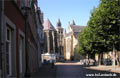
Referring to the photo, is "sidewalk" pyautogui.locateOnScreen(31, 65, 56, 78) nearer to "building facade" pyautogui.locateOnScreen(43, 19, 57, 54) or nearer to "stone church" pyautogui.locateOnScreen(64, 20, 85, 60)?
"building facade" pyautogui.locateOnScreen(43, 19, 57, 54)

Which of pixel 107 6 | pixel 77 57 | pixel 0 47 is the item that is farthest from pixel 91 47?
pixel 77 57

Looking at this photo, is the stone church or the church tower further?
the church tower

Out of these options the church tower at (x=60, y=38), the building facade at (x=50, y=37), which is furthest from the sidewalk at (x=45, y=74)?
the church tower at (x=60, y=38)

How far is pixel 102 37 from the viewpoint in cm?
2792

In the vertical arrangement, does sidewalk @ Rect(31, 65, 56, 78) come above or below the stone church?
below

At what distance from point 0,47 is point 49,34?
95550 millimetres

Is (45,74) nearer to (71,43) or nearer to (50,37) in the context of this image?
(50,37)

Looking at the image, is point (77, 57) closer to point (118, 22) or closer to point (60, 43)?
point (60, 43)

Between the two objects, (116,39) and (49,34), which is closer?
(116,39)

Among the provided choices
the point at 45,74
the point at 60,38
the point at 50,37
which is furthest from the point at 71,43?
the point at 45,74

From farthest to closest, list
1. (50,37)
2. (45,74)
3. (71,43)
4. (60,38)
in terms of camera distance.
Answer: (60,38)
(71,43)
(50,37)
(45,74)

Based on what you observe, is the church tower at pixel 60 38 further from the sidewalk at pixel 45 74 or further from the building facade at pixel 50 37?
the sidewalk at pixel 45 74

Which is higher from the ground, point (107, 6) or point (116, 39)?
point (107, 6)

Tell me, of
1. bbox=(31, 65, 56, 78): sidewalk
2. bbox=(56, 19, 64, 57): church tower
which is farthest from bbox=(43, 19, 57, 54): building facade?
bbox=(31, 65, 56, 78): sidewalk
